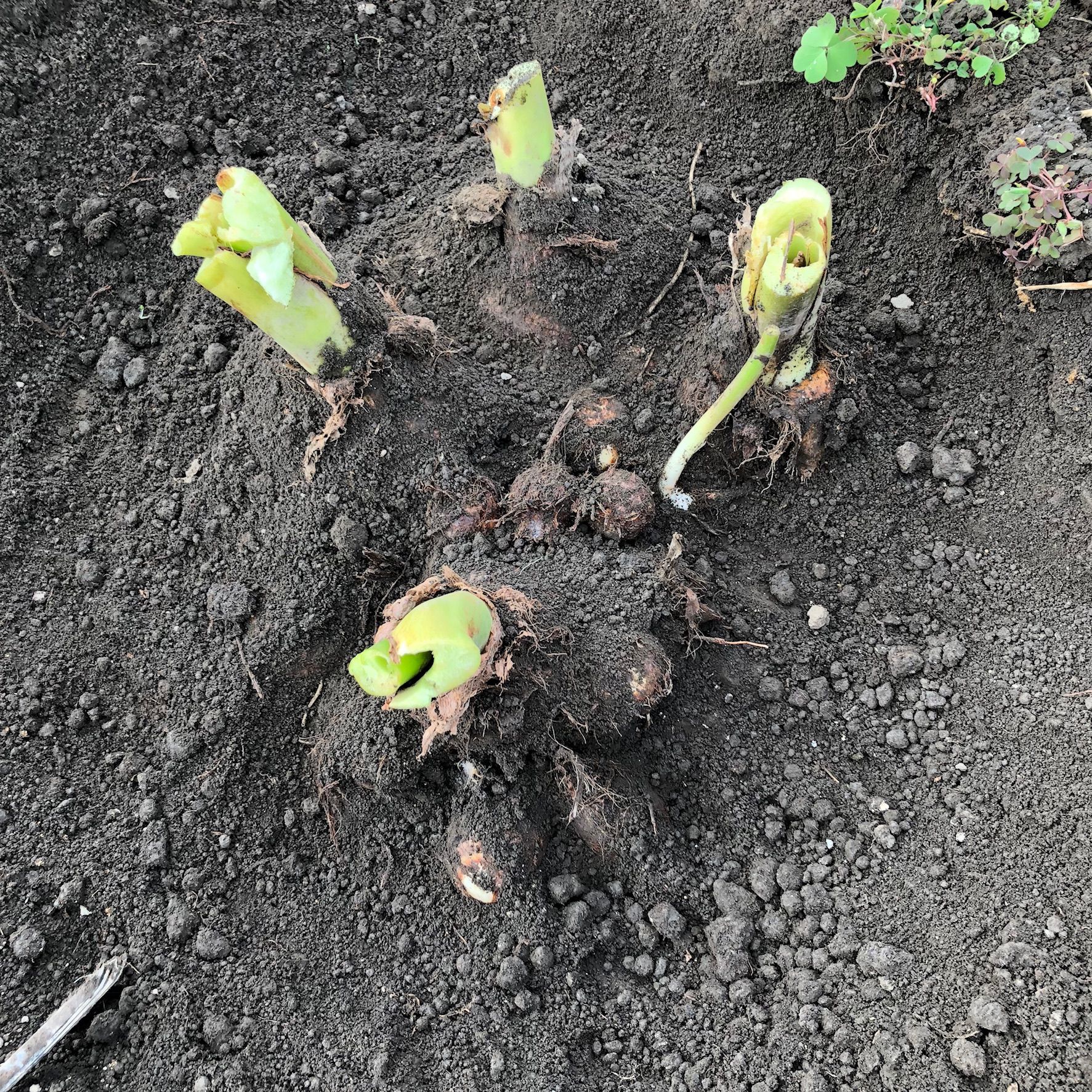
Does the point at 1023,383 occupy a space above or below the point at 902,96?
below

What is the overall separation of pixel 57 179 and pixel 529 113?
116cm

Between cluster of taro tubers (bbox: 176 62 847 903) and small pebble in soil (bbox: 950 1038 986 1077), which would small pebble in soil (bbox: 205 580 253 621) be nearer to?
cluster of taro tubers (bbox: 176 62 847 903)

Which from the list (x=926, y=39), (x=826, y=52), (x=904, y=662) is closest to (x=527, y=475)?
(x=904, y=662)

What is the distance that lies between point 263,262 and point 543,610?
735 mm

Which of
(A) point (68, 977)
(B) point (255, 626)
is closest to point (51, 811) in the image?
(A) point (68, 977)

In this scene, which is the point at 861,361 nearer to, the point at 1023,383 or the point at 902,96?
the point at 1023,383

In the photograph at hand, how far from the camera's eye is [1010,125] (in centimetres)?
174

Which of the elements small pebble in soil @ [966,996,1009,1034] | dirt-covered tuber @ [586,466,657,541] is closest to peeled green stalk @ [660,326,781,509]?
dirt-covered tuber @ [586,466,657,541]

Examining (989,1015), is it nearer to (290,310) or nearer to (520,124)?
(290,310)


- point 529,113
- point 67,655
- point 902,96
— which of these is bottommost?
point 902,96

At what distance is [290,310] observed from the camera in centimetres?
144

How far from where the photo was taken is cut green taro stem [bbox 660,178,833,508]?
4.61ft

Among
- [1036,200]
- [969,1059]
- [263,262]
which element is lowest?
[969,1059]

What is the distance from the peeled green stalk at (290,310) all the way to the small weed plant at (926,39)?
1.17 metres
